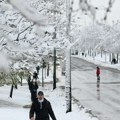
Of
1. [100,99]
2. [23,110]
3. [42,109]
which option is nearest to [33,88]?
[23,110]

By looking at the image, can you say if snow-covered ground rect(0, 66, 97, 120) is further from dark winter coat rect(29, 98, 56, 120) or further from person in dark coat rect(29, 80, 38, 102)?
dark winter coat rect(29, 98, 56, 120)

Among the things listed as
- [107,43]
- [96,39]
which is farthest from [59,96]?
[96,39]

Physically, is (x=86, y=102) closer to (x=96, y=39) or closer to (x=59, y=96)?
(x=59, y=96)

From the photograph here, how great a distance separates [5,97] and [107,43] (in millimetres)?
61596

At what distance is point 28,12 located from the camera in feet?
6.78

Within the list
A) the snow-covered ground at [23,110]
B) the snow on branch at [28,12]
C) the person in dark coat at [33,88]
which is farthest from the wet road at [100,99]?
the snow on branch at [28,12]

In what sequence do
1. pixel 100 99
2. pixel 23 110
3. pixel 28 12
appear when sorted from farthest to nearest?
pixel 100 99, pixel 23 110, pixel 28 12

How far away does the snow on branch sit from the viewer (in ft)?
6.59

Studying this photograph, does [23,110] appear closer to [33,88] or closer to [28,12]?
[33,88]

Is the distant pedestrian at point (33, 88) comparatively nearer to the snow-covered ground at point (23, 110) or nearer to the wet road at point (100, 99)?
the snow-covered ground at point (23, 110)

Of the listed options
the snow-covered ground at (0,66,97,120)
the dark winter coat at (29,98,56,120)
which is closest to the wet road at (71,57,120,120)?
the snow-covered ground at (0,66,97,120)

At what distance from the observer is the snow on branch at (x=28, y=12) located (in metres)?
2.01

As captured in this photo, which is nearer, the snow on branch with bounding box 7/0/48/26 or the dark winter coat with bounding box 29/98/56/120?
the snow on branch with bounding box 7/0/48/26

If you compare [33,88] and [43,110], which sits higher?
[43,110]
